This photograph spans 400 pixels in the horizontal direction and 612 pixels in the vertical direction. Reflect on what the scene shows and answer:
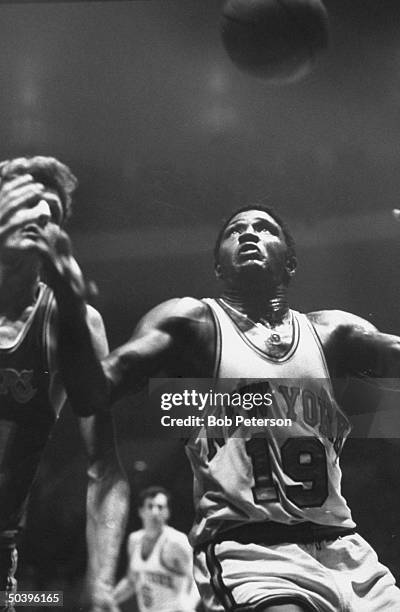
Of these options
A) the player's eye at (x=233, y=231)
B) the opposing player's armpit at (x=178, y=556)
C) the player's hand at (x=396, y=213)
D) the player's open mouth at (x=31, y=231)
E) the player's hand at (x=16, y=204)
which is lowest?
the opposing player's armpit at (x=178, y=556)

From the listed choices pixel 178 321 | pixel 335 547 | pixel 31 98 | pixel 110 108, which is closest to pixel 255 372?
pixel 178 321

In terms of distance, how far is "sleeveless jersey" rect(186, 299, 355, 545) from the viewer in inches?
101

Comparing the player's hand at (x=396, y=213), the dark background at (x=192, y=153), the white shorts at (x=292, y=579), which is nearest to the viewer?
the white shorts at (x=292, y=579)

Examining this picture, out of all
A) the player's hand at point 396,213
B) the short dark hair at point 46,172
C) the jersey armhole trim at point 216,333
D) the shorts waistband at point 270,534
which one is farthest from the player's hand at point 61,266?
the player's hand at point 396,213

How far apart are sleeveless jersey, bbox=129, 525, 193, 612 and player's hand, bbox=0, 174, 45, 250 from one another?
1.03 meters

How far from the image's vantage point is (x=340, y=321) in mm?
2732

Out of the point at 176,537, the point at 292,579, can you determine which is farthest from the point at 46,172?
the point at 292,579

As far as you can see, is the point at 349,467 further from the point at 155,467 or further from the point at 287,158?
the point at 287,158

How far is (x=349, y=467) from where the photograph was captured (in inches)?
104

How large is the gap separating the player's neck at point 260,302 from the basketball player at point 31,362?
17.2 inches

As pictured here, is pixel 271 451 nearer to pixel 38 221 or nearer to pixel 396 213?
pixel 396 213

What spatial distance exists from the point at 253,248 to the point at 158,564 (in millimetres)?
1044

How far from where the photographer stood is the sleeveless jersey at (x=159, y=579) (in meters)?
2.54

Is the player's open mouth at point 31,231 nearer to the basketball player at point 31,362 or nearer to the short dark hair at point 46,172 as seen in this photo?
the basketball player at point 31,362
